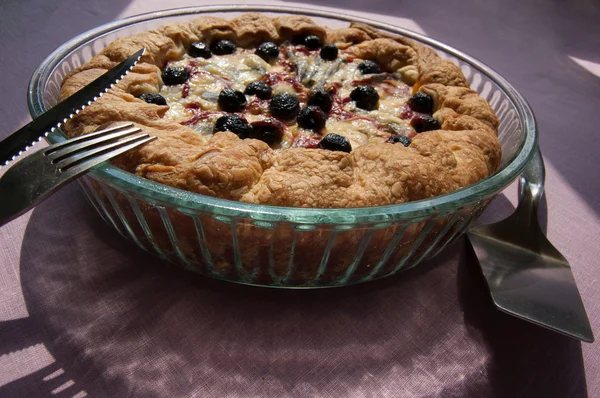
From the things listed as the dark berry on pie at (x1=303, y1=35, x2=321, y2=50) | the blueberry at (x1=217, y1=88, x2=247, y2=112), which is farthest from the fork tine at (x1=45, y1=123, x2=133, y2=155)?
the dark berry on pie at (x1=303, y1=35, x2=321, y2=50)

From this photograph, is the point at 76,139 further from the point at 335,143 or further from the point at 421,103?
the point at 421,103

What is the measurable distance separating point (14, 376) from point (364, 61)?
68.7 inches

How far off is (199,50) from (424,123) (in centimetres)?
102

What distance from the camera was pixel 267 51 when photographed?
2094 mm

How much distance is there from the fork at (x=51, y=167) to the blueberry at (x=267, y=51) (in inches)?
40.2

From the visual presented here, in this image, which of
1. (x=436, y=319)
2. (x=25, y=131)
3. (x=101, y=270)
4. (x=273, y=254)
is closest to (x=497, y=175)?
(x=436, y=319)

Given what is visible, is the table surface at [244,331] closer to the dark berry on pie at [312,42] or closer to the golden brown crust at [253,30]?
the golden brown crust at [253,30]

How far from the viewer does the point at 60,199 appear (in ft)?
5.17

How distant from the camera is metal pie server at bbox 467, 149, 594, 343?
126 cm

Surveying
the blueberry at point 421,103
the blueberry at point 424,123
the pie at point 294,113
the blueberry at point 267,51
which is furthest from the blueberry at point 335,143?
the blueberry at point 267,51

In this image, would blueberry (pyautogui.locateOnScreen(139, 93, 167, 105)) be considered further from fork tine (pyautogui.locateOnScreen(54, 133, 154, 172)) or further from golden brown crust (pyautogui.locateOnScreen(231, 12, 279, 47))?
golden brown crust (pyautogui.locateOnScreen(231, 12, 279, 47))

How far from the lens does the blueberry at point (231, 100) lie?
168cm

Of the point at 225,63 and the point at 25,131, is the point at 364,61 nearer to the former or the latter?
the point at 225,63

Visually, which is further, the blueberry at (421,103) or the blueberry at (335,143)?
the blueberry at (421,103)
